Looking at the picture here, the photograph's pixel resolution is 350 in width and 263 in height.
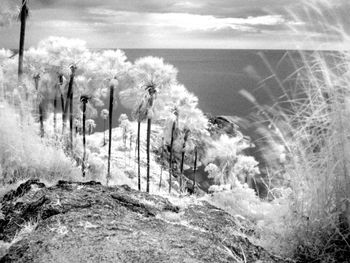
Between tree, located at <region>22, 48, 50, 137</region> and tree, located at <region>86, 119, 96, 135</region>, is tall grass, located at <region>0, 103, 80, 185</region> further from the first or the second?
tree, located at <region>86, 119, 96, 135</region>

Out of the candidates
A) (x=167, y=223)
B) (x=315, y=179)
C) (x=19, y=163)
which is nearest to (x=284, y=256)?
(x=315, y=179)

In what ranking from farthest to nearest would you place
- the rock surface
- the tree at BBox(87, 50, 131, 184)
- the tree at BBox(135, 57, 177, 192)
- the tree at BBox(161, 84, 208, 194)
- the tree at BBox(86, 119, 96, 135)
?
the tree at BBox(86, 119, 96, 135) → the tree at BBox(161, 84, 208, 194) → the tree at BBox(87, 50, 131, 184) → the tree at BBox(135, 57, 177, 192) → the rock surface

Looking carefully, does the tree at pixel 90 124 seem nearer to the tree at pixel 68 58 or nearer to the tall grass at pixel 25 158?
the tree at pixel 68 58

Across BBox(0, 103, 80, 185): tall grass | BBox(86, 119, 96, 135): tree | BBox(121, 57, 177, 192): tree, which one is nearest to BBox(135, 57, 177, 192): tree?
BBox(121, 57, 177, 192): tree

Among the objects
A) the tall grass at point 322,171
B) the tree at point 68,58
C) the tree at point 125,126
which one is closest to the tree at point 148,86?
the tree at point 68,58

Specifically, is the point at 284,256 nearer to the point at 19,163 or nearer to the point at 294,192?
the point at 294,192

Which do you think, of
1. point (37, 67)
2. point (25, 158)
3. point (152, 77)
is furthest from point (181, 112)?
point (25, 158)

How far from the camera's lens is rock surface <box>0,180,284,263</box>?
2.92m

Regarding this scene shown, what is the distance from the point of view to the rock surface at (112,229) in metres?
2.92

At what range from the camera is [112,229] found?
329cm

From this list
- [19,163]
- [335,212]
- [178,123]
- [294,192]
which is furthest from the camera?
[178,123]

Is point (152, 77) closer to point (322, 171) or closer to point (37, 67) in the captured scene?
point (37, 67)

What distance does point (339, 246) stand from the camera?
131 inches

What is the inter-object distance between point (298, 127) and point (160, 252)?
159 centimetres
